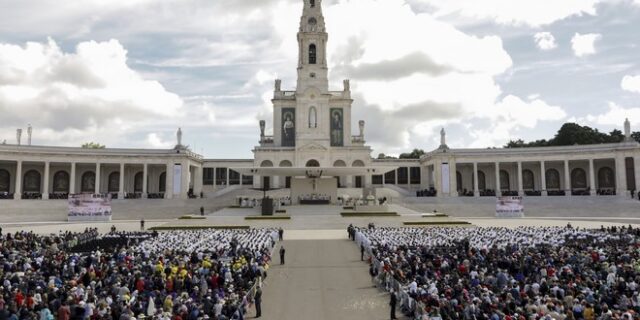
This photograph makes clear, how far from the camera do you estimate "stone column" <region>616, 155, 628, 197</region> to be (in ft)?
214

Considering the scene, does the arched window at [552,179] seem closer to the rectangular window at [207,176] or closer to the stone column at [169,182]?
the rectangular window at [207,176]

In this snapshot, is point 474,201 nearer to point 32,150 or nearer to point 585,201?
point 585,201

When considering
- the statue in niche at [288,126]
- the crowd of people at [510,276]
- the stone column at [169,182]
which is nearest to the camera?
the crowd of people at [510,276]

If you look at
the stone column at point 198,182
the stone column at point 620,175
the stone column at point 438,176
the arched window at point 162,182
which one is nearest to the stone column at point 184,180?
the stone column at point 198,182

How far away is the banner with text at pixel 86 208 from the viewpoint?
49.5 m

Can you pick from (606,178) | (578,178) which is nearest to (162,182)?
(578,178)

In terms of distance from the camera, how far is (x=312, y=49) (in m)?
86.2

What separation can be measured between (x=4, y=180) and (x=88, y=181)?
1095 centimetres

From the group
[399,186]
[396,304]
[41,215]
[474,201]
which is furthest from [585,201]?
[41,215]

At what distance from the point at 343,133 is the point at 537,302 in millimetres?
70970

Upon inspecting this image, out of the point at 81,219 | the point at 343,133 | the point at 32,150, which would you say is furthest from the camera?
the point at 343,133

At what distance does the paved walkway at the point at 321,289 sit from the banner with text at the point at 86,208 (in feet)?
97.9


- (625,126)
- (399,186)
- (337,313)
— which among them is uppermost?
(625,126)

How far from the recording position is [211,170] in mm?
85000
